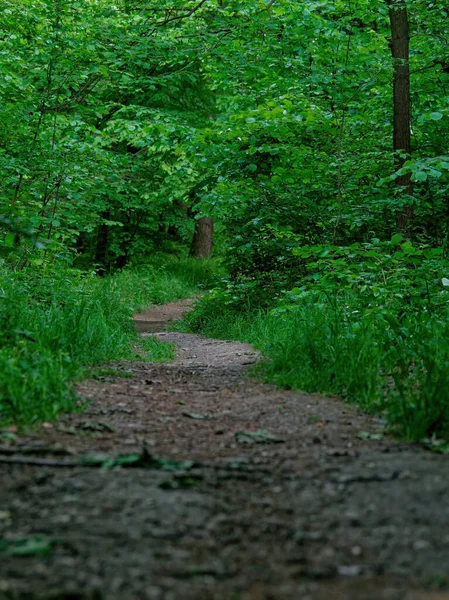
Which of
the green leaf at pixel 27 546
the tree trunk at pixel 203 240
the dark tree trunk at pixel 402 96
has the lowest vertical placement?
the green leaf at pixel 27 546

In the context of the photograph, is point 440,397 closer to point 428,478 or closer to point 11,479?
point 428,478

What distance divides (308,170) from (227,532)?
21.6 feet

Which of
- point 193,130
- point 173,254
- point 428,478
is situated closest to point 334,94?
point 193,130

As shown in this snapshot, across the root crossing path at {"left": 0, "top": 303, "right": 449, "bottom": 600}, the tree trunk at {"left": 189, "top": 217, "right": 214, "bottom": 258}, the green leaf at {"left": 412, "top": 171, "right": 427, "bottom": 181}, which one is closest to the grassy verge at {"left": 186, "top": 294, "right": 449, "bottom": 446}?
the root crossing path at {"left": 0, "top": 303, "right": 449, "bottom": 600}

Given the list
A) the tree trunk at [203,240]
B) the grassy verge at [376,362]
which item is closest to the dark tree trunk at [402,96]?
the grassy verge at [376,362]

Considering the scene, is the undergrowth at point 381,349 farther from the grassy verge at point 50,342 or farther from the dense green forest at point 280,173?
the grassy verge at point 50,342

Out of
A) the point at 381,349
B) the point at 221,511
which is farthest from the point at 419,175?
the point at 221,511

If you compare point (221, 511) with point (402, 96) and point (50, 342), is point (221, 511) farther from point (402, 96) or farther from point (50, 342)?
point (402, 96)

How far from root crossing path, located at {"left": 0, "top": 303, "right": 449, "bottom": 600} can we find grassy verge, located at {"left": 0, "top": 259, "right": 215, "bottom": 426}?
251mm

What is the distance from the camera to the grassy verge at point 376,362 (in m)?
3.41

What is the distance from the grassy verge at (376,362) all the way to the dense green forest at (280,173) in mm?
26

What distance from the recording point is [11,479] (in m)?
2.57

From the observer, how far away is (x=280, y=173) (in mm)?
8211

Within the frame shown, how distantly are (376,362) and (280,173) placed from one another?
14.0ft
